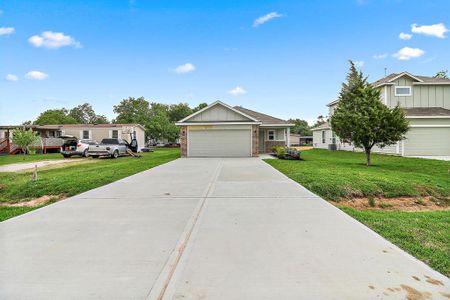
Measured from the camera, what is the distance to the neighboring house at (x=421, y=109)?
20344 millimetres

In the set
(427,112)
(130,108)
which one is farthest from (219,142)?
(130,108)

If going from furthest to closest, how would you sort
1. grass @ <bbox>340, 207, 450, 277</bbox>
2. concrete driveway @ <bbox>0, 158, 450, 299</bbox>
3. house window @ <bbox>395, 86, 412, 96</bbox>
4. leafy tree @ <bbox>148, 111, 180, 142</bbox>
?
leafy tree @ <bbox>148, 111, 180, 142</bbox>, house window @ <bbox>395, 86, 412, 96</bbox>, grass @ <bbox>340, 207, 450, 277</bbox>, concrete driveway @ <bbox>0, 158, 450, 299</bbox>

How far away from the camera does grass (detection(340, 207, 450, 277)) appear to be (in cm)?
325

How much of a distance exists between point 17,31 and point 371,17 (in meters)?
18.3

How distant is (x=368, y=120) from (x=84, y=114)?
82429 mm

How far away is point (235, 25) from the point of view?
18062mm

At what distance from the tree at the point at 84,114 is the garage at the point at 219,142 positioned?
64202mm

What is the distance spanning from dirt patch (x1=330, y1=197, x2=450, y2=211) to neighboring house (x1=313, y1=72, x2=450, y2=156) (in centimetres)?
1354

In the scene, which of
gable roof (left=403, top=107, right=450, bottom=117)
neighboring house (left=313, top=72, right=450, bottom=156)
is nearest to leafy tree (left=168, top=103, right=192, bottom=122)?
neighboring house (left=313, top=72, right=450, bottom=156)

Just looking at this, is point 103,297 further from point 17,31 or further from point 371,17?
point 371,17

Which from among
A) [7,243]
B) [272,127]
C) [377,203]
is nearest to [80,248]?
[7,243]

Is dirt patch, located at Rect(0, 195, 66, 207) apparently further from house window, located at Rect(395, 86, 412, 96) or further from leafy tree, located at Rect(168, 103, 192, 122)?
leafy tree, located at Rect(168, 103, 192, 122)

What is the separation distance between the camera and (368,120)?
1355cm

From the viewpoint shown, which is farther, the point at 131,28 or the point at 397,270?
the point at 131,28
